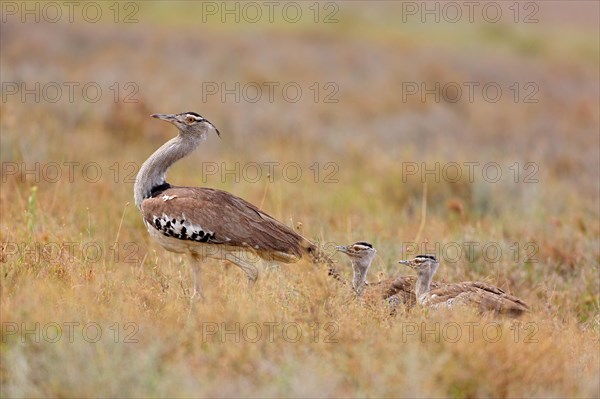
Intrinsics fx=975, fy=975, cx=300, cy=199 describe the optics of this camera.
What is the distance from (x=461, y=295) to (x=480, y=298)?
119 mm

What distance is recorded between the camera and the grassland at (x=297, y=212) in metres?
4.69

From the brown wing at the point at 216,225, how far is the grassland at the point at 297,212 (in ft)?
0.80

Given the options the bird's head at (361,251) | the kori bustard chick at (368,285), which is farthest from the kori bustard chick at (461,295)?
the bird's head at (361,251)

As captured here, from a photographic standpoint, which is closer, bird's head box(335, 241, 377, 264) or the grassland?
the grassland

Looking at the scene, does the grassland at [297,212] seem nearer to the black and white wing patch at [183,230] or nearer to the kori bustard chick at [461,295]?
the kori bustard chick at [461,295]

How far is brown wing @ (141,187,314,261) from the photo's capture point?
6.11m

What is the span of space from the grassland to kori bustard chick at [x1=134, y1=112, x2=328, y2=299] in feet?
0.61

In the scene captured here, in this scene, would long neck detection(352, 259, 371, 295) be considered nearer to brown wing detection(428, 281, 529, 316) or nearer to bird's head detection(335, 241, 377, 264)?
bird's head detection(335, 241, 377, 264)

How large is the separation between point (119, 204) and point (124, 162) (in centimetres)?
233

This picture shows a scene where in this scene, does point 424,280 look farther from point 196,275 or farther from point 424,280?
point 196,275

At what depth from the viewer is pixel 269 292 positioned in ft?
19.7

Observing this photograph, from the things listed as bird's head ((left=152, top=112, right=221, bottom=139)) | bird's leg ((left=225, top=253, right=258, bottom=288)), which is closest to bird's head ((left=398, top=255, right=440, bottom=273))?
bird's leg ((left=225, top=253, right=258, bottom=288))

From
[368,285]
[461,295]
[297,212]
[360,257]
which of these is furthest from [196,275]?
[297,212]

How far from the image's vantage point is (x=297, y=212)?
9.49 meters
